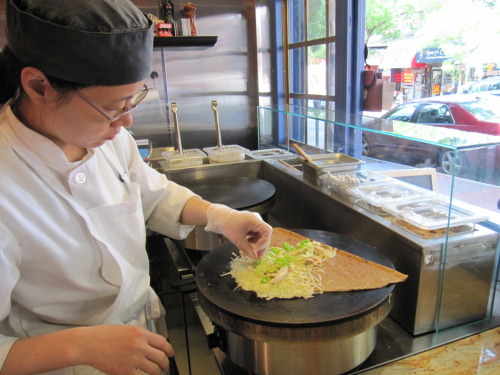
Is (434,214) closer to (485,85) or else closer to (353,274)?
(353,274)

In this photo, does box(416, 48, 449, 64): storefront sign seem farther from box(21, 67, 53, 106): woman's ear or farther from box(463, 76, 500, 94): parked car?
box(21, 67, 53, 106): woman's ear

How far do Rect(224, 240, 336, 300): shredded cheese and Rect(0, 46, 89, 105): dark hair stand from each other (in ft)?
1.84

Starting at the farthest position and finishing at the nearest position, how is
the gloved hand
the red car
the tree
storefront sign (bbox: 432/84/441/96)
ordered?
1. storefront sign (bbox: 432/84/441/96)
2. the tree
3. the red car
4. the gloved hand

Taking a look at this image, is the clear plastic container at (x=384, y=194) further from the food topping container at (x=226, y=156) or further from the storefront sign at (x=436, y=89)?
the storefront sign at (x=436, y=89)

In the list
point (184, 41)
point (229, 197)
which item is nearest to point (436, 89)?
point (184, 41)

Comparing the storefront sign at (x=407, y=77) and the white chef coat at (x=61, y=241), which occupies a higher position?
the storefront sign at (x=407, y=77)

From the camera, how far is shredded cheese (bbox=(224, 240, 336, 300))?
0.88 m

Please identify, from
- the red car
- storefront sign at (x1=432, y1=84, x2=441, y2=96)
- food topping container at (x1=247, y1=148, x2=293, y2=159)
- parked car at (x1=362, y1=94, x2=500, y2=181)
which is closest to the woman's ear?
parked car at (x1=362, y1=94, x2=500, y2=181)

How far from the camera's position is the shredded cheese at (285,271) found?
88 centimetres

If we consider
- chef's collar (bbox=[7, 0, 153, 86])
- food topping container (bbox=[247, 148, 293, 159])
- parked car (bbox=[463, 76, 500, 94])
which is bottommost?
food topping container (bbox=[247, 148, 293, 159])

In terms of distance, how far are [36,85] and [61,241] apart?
33 centimetres

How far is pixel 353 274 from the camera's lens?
93 centimetres

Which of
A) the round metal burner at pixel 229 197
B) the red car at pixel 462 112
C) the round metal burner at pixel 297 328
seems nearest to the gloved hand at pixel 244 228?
the round metal burner at pixel 297 328

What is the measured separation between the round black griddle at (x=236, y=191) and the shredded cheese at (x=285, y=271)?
40 cm
